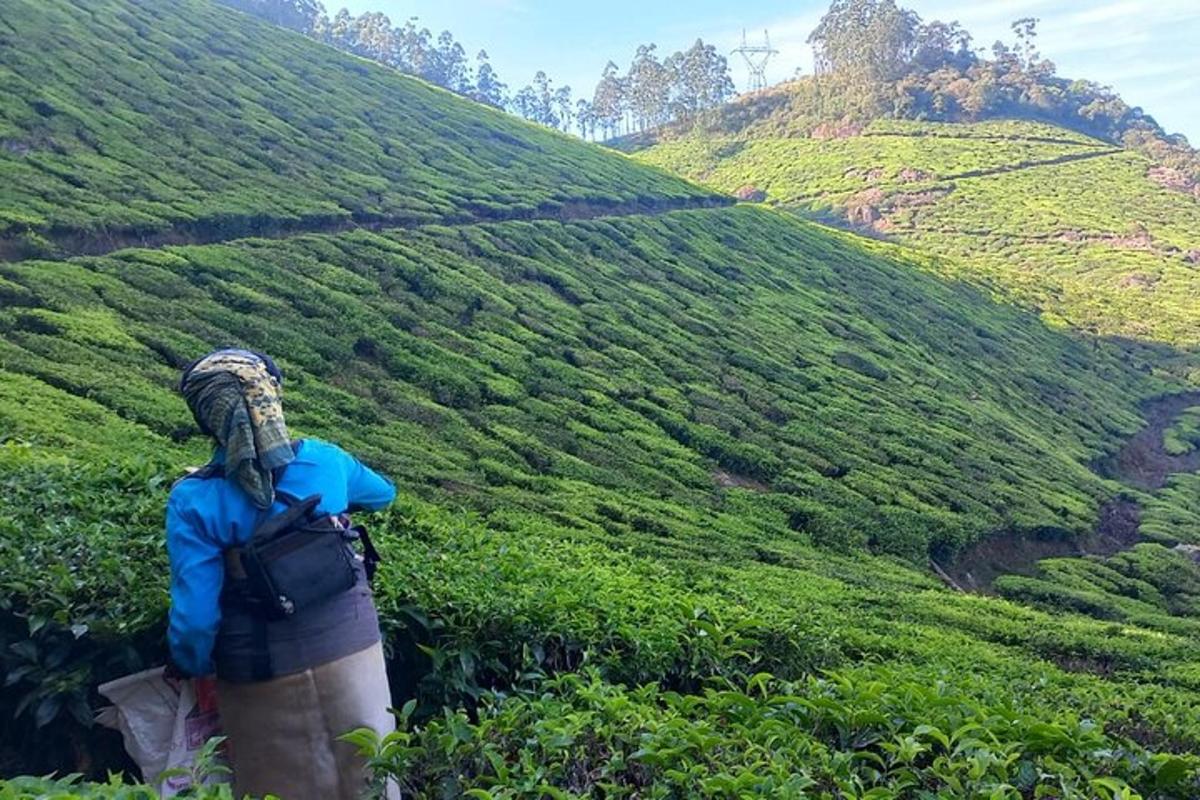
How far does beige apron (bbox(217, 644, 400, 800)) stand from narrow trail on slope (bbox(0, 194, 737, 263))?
13944 mm

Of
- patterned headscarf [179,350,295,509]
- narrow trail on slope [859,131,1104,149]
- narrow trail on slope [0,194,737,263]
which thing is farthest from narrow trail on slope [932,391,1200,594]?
narrow trail on slope [859,131,1104,149]

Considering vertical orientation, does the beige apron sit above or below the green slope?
below

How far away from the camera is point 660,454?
1580 centimetres

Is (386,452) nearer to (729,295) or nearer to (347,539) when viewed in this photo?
(347,539)

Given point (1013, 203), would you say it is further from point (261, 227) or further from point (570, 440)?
point (570, 440)

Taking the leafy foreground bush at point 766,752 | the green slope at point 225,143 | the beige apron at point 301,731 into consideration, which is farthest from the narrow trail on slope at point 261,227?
the leafy foreground bush at point 766,752

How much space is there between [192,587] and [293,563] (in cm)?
35

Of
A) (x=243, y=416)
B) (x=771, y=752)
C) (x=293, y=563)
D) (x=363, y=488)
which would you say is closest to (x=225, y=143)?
(x=363, y=488)

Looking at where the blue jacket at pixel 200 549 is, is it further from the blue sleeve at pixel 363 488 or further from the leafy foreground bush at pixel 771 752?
the leafy foreground bush at pixel 771 752

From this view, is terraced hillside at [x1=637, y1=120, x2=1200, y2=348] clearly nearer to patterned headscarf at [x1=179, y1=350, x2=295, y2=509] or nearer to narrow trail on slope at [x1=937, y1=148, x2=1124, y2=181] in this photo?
narrow trail on slope at [x1=937, y1=148, x2=1124, y2=181]

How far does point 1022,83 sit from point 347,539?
88.8 m

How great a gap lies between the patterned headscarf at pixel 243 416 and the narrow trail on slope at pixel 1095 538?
14.3 meters

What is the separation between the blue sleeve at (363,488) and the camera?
3.83 meters

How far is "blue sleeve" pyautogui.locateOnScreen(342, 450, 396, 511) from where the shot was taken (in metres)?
3.83
